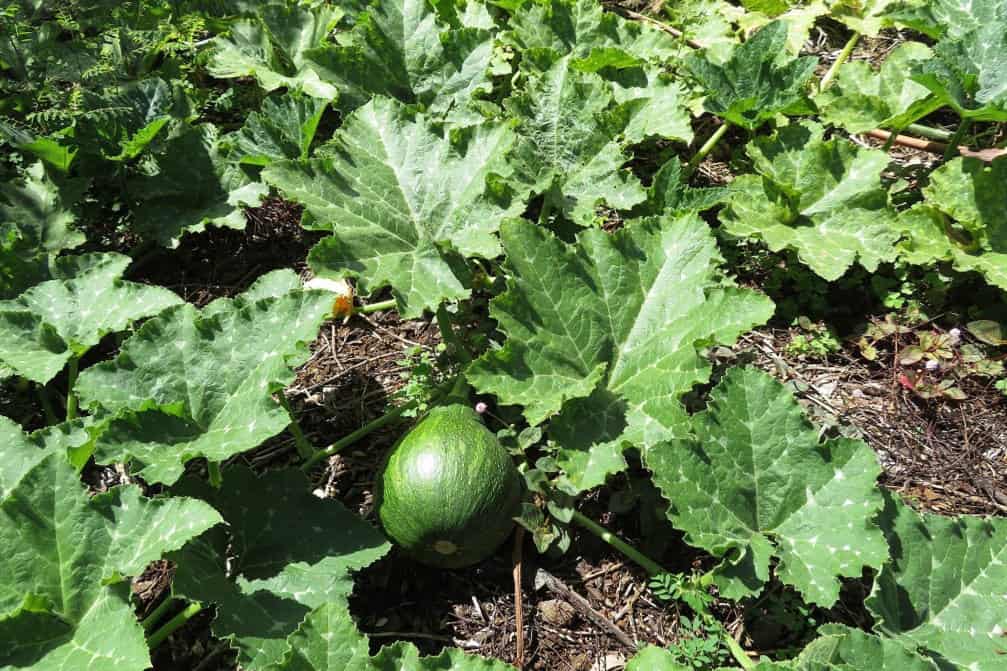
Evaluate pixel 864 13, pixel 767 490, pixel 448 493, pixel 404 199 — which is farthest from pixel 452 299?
pixel 864 13

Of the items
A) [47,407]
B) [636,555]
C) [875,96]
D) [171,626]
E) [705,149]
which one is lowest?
[636,555]

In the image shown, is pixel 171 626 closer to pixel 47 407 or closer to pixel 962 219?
pixel 47 407

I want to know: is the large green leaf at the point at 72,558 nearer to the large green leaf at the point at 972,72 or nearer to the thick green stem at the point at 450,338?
the thick green stem at the point at 450,338

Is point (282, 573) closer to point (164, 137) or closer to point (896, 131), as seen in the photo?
point (164, 137)

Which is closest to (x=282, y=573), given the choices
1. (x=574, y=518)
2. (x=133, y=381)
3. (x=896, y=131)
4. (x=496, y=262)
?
(x=133, y=381)

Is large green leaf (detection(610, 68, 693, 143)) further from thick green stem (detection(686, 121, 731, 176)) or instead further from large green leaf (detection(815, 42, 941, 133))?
large green leaf (detection(815, 42, 941, 133))

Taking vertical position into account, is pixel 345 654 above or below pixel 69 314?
below

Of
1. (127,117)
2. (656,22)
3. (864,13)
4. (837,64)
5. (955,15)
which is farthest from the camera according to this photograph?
(656,22)

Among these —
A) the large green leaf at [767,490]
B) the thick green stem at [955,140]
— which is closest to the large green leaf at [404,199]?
the large green leaf at [767,490]

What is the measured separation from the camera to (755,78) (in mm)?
4047

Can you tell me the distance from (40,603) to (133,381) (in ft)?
2.60

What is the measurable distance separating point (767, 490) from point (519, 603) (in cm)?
95

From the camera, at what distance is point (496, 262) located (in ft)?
12.4

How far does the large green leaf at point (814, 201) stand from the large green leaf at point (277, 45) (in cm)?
220
